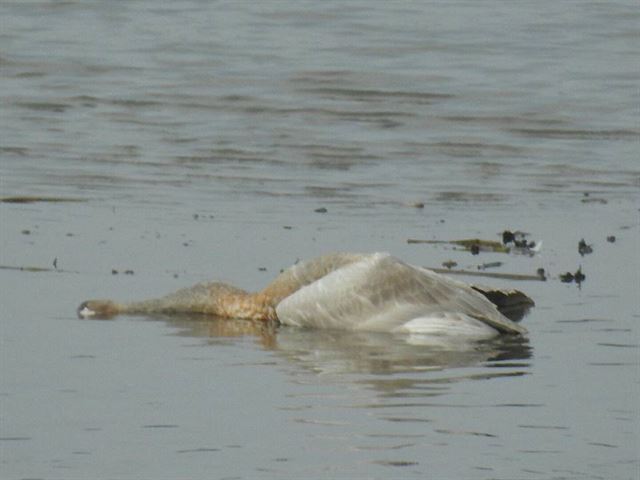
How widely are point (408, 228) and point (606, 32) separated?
41.6 ft

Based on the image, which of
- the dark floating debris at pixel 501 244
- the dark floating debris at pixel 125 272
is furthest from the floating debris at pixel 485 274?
the dark floating debris at pixel 125 272

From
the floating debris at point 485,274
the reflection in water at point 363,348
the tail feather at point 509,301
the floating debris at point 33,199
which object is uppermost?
the floating debris at point 33,199

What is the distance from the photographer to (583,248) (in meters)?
12.7

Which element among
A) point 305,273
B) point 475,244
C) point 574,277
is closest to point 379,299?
point 305,273

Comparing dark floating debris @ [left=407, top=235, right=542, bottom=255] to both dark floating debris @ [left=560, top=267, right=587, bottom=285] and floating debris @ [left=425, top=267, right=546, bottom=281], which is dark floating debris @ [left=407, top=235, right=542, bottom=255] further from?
dark floating debris @ [left=560, top=267, right=587, bottom=285]

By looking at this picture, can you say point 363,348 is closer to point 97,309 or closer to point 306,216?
point 97,309

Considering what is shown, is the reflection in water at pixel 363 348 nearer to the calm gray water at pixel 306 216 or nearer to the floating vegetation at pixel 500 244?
the calm gray water at pixel 306 216

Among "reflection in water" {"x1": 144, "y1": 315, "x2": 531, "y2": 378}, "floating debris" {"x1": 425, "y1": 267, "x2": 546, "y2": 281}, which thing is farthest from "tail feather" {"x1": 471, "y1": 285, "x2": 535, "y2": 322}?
"floating debris" {"x1": 425, "y1": 267, "x2": 546, "y2": 281}

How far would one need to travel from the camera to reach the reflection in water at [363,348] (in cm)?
962

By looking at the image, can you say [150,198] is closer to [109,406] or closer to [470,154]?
[470,154]

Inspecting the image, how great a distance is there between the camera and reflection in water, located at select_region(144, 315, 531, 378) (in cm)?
962

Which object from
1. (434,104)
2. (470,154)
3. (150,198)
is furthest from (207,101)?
(150,198)

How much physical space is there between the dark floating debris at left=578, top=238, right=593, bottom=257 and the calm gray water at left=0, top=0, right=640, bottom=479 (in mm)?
61

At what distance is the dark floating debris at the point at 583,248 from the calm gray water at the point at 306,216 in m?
0.06
